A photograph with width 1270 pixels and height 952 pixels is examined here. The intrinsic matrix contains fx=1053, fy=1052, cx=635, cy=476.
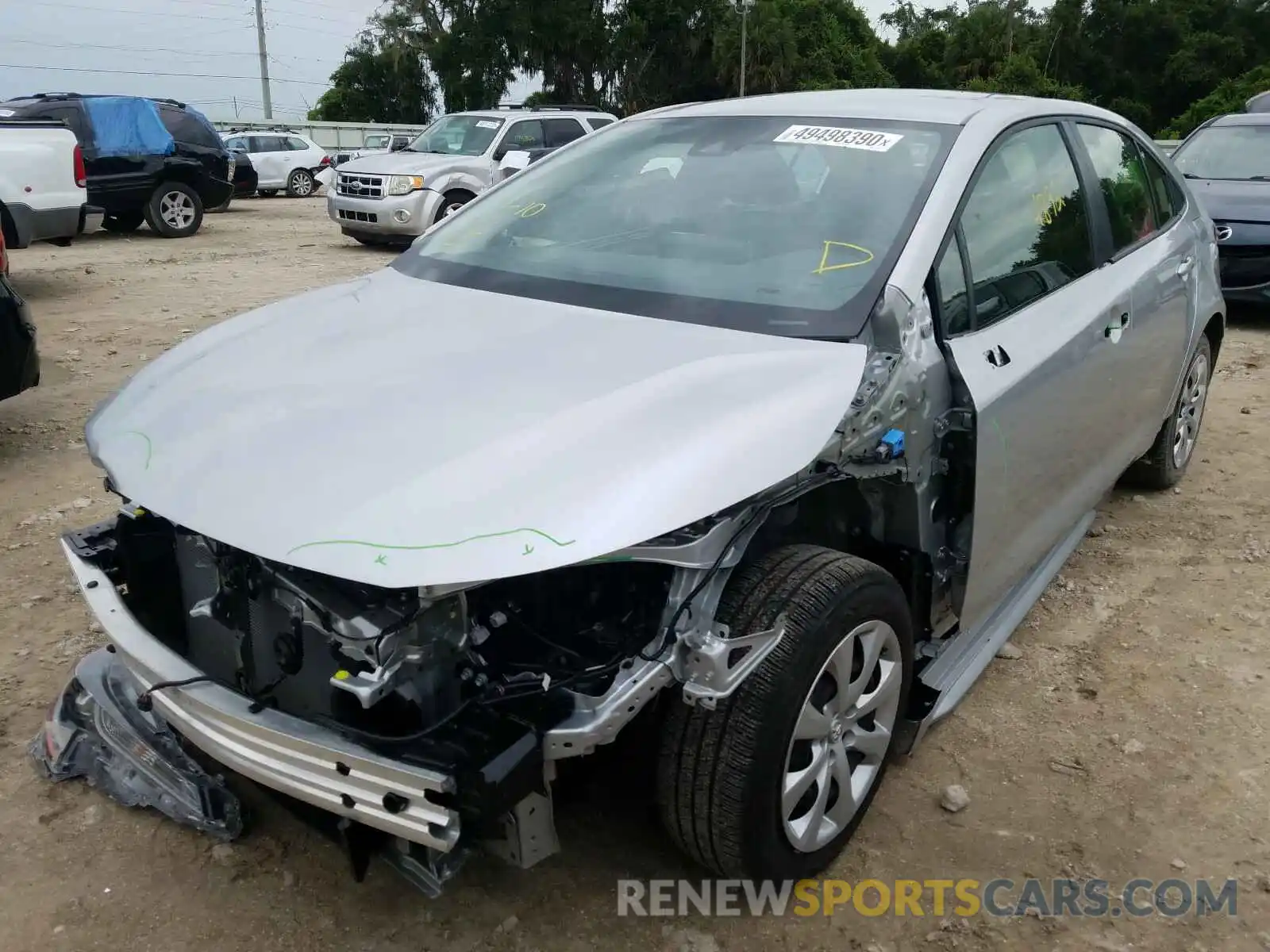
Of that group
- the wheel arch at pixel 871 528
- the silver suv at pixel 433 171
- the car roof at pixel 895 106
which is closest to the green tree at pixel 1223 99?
the silver suv at pixel 433 171

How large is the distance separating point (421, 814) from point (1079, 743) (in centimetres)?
204

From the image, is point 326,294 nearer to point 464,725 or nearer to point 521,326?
point 521,326

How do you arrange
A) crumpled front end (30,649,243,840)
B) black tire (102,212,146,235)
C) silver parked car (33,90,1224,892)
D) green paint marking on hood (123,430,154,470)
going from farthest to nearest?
1. black tire (102,212,146,235)
2. crumpled front end (30,649,243,840)
3. green paint marking on hood (123,430,154,470)
4. silver parked car (33,90,1224,892)

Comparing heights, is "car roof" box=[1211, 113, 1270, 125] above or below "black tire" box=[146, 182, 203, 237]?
above

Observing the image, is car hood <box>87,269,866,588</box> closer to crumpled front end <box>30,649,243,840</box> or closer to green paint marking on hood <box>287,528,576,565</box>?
green paint marking on hood <box>287,528,576,565</box>

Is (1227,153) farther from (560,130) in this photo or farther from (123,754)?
(123,754)

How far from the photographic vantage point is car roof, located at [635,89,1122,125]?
123 inches

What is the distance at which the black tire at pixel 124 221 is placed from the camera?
565 inches

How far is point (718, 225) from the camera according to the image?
9.77ft

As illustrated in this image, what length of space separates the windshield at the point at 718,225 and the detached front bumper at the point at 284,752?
132 centimetres

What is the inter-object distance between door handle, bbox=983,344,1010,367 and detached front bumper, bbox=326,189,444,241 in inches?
424

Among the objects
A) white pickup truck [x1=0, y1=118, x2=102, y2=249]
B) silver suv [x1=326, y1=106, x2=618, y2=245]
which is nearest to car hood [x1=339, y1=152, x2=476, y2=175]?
silver suv [x1=326, y1=106, x2=618, y2=245]

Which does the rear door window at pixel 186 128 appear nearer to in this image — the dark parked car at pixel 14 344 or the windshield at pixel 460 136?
the windshield at pixel 460 136

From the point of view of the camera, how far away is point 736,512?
2135 mm
